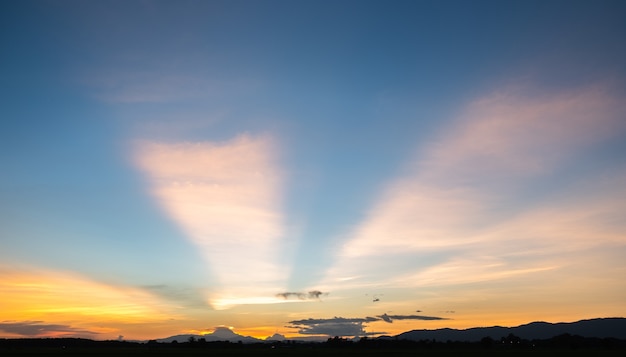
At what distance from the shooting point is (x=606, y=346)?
183625 mm

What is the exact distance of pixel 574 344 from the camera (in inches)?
7633

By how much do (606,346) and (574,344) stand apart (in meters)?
12.5
